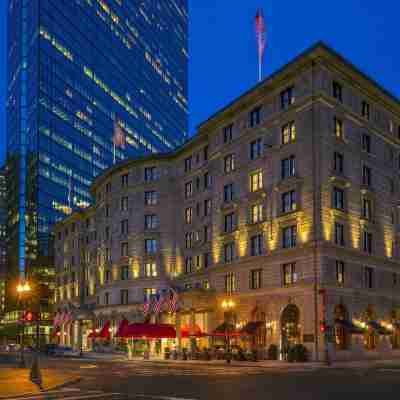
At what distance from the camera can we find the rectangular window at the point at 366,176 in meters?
60.0

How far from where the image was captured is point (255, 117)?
6369 centimetres

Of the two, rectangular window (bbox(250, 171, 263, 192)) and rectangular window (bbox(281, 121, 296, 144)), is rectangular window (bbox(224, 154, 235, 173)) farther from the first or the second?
rectangular window (bbox(281, 121, 296, 144))

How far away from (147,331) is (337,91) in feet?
104

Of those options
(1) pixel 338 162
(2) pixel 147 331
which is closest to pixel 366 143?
(1) pixel 338 162

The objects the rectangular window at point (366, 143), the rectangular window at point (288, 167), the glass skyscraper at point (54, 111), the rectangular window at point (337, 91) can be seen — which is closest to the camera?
the rectangular window at point (288, 167)

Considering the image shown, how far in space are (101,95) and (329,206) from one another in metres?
123

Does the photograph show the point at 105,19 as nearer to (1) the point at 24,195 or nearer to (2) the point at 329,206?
(1) the point at 24,195

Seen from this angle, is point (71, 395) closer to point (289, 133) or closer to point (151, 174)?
point (289, 133)

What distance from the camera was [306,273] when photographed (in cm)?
5322

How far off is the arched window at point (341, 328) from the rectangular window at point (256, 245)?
10343mm

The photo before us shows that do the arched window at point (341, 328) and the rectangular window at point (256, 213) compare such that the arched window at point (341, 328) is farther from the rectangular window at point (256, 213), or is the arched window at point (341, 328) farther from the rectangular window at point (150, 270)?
the rectangular window at point (150, 270)

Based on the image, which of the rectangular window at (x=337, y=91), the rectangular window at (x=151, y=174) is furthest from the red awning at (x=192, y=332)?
the rectangular window at (x=337, y=91)

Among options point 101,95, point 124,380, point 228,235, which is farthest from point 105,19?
point 124,380

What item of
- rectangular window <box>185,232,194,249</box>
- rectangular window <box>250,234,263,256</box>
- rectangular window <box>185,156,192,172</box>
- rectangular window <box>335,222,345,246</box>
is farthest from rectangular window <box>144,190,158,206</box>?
rectangular window <box>335,222,345,246</box>
